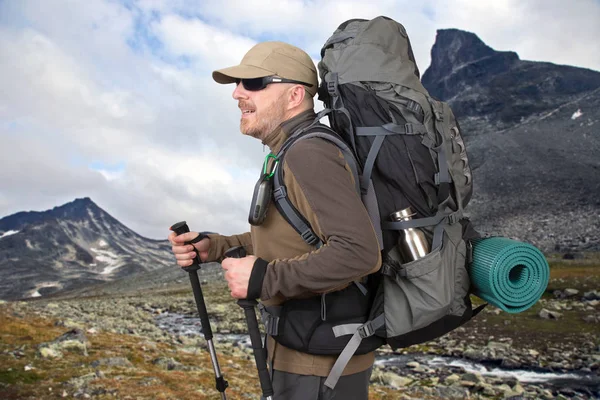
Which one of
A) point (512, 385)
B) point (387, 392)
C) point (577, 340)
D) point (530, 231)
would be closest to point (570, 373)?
point (512, 385)

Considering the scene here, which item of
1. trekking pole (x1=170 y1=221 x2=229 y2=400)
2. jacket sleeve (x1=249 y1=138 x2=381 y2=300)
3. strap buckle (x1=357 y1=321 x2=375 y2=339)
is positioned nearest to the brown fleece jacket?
jacket sleeve (x1=249 y1=138 x2=381 y2=300)

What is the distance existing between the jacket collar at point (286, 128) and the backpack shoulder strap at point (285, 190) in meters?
0.34

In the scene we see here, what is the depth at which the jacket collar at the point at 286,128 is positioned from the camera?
4137mm

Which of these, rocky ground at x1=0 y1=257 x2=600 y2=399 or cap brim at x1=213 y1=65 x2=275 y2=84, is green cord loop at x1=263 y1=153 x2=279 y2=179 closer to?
cap brim at x1=213 y1=65 x2=275 y2=84

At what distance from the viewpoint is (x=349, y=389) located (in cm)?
402

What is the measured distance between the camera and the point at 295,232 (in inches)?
148

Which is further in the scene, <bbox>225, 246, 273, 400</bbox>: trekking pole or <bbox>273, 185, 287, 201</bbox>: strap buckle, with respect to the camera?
<bbox>225, 246, 273, 400</bbox>: trekking pole

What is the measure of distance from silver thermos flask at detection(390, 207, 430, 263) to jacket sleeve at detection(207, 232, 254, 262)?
1.99 m

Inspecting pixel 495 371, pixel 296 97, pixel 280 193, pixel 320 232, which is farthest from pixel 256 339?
pixel 495 371

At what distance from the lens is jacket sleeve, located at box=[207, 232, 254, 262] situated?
16.4 ft

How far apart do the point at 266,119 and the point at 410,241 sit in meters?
1.66

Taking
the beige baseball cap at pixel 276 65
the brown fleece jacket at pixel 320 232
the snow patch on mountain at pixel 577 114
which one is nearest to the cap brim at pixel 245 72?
the beige baseball cap at pixel 276 65

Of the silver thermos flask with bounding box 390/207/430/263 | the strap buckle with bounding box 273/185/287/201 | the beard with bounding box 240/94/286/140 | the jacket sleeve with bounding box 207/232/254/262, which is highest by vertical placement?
the beard with bounding box 240/94/286/140

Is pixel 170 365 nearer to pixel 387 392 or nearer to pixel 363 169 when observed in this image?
pixel 387 392
